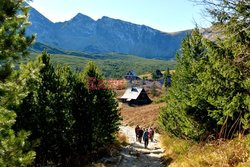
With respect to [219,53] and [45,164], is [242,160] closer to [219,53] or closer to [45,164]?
[219,53]

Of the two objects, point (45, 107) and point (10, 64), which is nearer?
point (10, 64)

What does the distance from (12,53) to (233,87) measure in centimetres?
991

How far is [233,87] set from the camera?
47.1 ft

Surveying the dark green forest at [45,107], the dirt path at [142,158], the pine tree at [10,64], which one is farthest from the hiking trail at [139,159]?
the pine tree at [10,64]

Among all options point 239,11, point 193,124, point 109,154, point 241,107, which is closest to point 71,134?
point 109,154

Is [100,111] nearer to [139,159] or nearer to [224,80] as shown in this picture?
[139,159]

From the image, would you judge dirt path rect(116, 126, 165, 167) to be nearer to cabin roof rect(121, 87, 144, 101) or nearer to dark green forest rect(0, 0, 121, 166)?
dark green forest rect(0, 0, 121, 166)

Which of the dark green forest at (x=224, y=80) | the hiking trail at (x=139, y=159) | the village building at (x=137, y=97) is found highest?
the dark green forest at (x=224, y=80)

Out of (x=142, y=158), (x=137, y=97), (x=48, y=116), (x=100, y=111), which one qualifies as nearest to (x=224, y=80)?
(x=48, y=116)

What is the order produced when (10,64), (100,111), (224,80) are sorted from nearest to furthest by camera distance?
(10,64) → (224,80) → (100,111)

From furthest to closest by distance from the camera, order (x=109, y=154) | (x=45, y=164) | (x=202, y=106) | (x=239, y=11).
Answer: (x=109, y=154)
(x=45, y=164)
(x=202, y=106)
(x=239, y=11)

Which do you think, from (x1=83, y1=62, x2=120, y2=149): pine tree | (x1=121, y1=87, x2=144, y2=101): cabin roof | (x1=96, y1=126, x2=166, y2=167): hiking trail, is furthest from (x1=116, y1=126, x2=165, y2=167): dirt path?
(x1=121, y1=87, x2=144, y2=101): cabin roof

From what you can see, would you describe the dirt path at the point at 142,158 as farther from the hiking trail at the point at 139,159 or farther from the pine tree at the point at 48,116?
the pine tree at the point at 48,116

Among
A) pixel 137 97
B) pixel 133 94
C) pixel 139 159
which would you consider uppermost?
pixel 139 159
